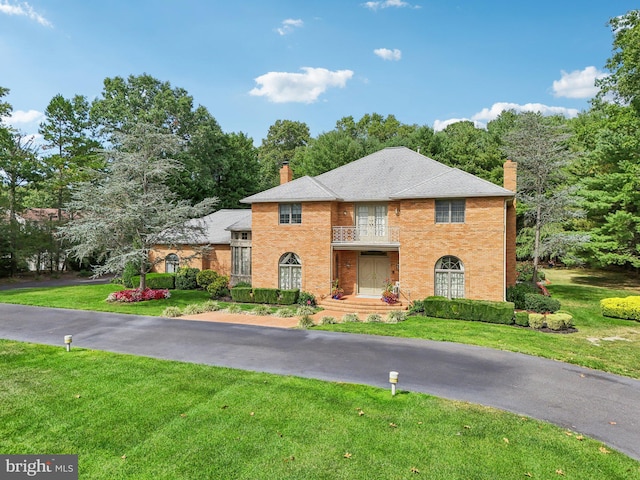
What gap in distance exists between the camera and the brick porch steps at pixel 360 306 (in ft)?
65.8

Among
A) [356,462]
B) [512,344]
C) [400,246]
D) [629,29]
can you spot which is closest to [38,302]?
[400,246]

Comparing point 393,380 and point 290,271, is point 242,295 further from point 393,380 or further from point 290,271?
point 393,380

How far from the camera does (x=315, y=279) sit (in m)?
22.2

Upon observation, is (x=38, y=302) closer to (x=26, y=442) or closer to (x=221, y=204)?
(x=26, y=442)

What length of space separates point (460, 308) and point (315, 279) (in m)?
8.40

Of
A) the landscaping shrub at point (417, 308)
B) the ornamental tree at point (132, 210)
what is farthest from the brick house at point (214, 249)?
the landscaping shrub at point (417, 308)

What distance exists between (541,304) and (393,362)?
11664mm

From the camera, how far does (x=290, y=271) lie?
23.0 m

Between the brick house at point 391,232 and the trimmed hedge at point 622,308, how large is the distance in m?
4.59

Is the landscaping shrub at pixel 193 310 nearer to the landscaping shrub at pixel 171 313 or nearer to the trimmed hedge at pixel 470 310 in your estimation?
the landscaping shrub at pixel 171 313

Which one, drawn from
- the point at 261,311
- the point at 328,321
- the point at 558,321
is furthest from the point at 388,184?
the point at 558,321

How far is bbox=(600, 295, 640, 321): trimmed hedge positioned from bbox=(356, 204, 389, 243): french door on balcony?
1188 centimetres

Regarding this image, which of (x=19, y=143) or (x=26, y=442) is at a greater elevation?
(x=19, y=143)

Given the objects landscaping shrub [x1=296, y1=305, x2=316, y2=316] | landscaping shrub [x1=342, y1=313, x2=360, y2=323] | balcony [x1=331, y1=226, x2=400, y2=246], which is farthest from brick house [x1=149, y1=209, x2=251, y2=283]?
landscaping shrub [x1=342, y1=313, x2=360, y2=323]
